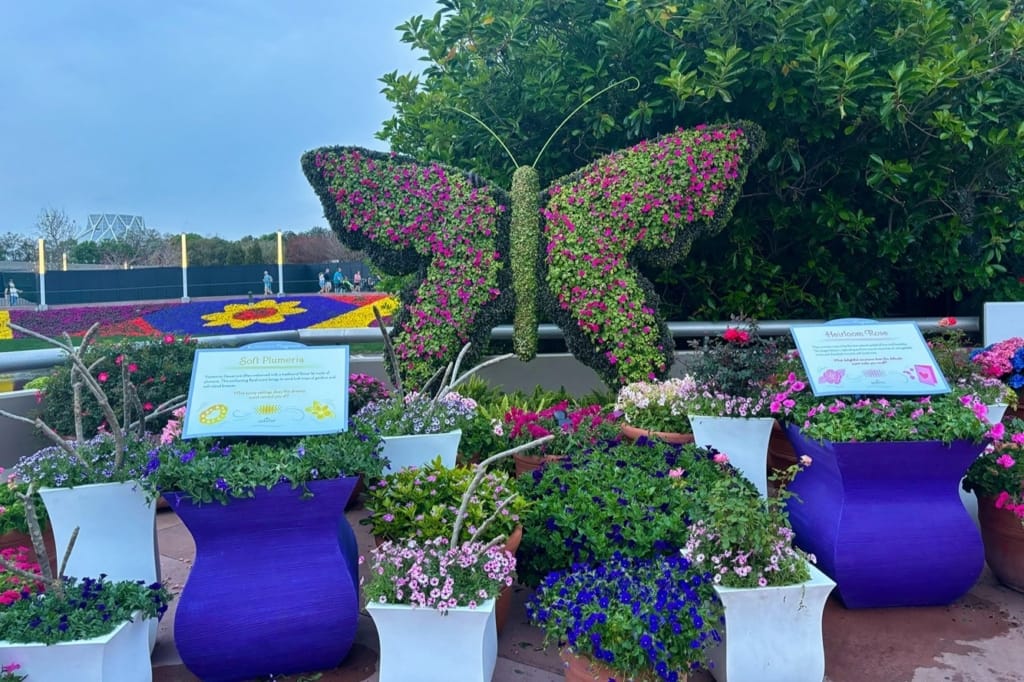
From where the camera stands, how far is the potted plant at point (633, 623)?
92.8 inches

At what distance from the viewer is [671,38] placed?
5.73 m

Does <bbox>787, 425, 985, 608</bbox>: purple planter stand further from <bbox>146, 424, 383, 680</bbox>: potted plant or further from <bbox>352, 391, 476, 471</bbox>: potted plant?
<bbox>146, 424, 383, 680</bbox>: potted plant

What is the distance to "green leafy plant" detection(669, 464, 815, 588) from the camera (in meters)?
2.64

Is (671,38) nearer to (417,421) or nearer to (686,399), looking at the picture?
(686,399)

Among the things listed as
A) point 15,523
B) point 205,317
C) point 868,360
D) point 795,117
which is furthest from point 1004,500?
point 205,317

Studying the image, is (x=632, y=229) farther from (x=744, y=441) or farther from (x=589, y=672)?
(x=589, y=672)

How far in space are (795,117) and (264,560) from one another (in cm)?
530

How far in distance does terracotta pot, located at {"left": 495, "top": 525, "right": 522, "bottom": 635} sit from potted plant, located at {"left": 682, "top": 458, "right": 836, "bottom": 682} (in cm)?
83

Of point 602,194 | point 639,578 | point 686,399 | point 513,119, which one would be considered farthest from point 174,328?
point 639,578

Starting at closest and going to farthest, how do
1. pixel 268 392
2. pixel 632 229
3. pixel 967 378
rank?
pixel 268 392 < pixel 967 378 < pixel 632 229

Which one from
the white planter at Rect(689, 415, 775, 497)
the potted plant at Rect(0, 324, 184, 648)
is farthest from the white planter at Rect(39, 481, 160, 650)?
the white planter at Rect(689, 415, 775, 497)

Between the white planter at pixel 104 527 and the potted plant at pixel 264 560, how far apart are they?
0.29 meters

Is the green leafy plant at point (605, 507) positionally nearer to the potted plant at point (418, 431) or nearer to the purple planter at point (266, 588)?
the potted plant at point (418, 431)

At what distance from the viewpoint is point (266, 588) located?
9.11 feet
